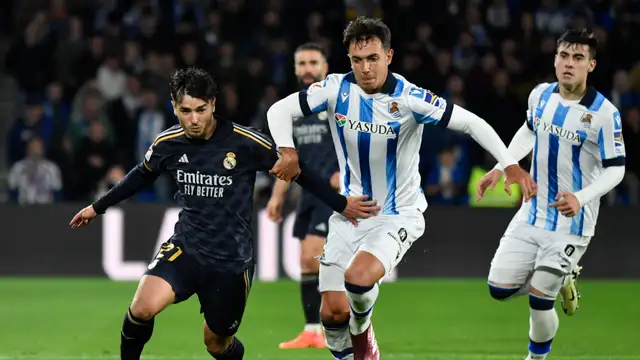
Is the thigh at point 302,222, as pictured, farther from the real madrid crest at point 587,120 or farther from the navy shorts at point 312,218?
the real madrid crest at point 587,120

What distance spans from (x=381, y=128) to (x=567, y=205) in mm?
1211

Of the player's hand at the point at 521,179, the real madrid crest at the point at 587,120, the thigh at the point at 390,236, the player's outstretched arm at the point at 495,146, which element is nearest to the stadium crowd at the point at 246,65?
the real madrid crest at the point at 587,120

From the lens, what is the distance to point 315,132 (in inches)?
348

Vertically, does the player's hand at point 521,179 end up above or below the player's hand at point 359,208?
above

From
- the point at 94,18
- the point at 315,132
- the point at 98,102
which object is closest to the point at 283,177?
the point at 315,132

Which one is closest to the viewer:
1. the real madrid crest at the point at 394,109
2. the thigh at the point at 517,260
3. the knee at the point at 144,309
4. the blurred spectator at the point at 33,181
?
the knee at the point at 144,309

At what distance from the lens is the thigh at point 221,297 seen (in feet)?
21.0

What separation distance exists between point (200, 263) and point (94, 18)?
36.8ft

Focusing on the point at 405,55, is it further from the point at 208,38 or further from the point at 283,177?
the point at 283,177

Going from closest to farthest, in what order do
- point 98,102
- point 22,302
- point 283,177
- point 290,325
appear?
point 283,177 → point 290,325 → point 22,302 → point 98,102

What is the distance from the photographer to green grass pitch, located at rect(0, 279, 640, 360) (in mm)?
8531

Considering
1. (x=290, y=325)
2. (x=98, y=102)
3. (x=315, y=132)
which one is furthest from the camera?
(x=98, y=102)

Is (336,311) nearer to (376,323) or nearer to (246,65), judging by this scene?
(376,323)

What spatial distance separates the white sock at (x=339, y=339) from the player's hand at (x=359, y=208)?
0.64 m
